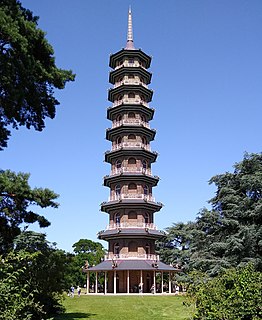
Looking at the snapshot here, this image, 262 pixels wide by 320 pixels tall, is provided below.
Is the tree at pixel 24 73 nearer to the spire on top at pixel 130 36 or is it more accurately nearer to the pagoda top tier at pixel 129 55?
the pagoda top tier at pixel 129 55

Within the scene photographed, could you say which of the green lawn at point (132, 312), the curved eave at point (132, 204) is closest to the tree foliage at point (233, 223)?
the green lawn at point (132, 312)

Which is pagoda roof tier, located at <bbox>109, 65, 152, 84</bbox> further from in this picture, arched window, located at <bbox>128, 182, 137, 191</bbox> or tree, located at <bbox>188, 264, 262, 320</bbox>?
tree, located at <bbox>188, 264, 262, 320</bbox>

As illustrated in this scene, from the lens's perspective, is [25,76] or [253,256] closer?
[25,76]

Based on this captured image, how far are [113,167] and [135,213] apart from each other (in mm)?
5825

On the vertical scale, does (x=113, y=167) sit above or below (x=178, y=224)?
above

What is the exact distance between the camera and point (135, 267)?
34219 mm

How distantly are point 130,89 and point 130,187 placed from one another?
10967mm

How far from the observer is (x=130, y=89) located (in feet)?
134

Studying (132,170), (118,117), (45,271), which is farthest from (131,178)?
(45,271)

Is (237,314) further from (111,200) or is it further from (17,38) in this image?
(111,200)

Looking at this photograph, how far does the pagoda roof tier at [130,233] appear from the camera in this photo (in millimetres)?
35688

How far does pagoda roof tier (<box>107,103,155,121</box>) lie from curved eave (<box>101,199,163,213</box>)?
1006cm

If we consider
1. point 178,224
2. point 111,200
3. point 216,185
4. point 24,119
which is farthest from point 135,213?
point 24,119

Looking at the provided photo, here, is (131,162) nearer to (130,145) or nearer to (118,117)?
(130,145)
